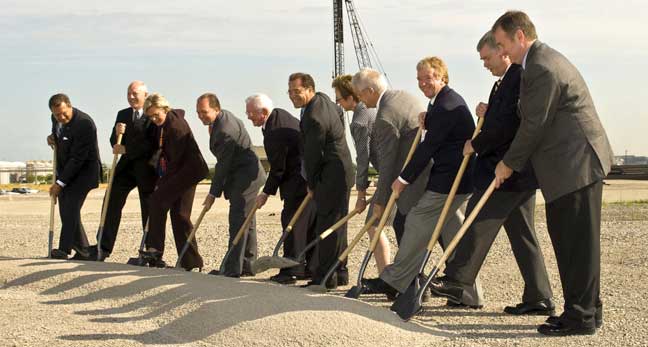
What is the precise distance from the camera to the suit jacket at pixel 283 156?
8.98 m

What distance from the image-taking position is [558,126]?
611cm

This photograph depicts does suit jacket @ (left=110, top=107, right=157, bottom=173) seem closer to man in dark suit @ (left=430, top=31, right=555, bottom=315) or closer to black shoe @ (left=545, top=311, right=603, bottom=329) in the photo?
Result: man in dark suit @ (left=430, top=31, right=555, bottom=315)

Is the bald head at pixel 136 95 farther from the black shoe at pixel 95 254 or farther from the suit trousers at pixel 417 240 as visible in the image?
the suit trousers at pixel 417 240

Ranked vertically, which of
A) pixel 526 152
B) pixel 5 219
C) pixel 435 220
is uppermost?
pixel 526 152

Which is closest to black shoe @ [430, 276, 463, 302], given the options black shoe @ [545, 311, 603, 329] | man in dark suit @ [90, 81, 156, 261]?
black shoe @ [545, 311, 603, 329]

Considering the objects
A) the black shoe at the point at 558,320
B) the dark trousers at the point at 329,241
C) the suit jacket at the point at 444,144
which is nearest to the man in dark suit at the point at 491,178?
the suit jacket at the point at 444,144

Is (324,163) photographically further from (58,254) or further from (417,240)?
(58,254)

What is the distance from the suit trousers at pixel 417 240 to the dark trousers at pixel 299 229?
1.86 meters

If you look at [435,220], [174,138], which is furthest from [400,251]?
[174,138]

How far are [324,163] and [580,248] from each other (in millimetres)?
2816

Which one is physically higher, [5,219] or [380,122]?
[380,122]

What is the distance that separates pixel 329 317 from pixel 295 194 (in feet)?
9.76

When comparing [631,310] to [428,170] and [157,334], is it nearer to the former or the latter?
[428,170]

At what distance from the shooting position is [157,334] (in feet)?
20.5
